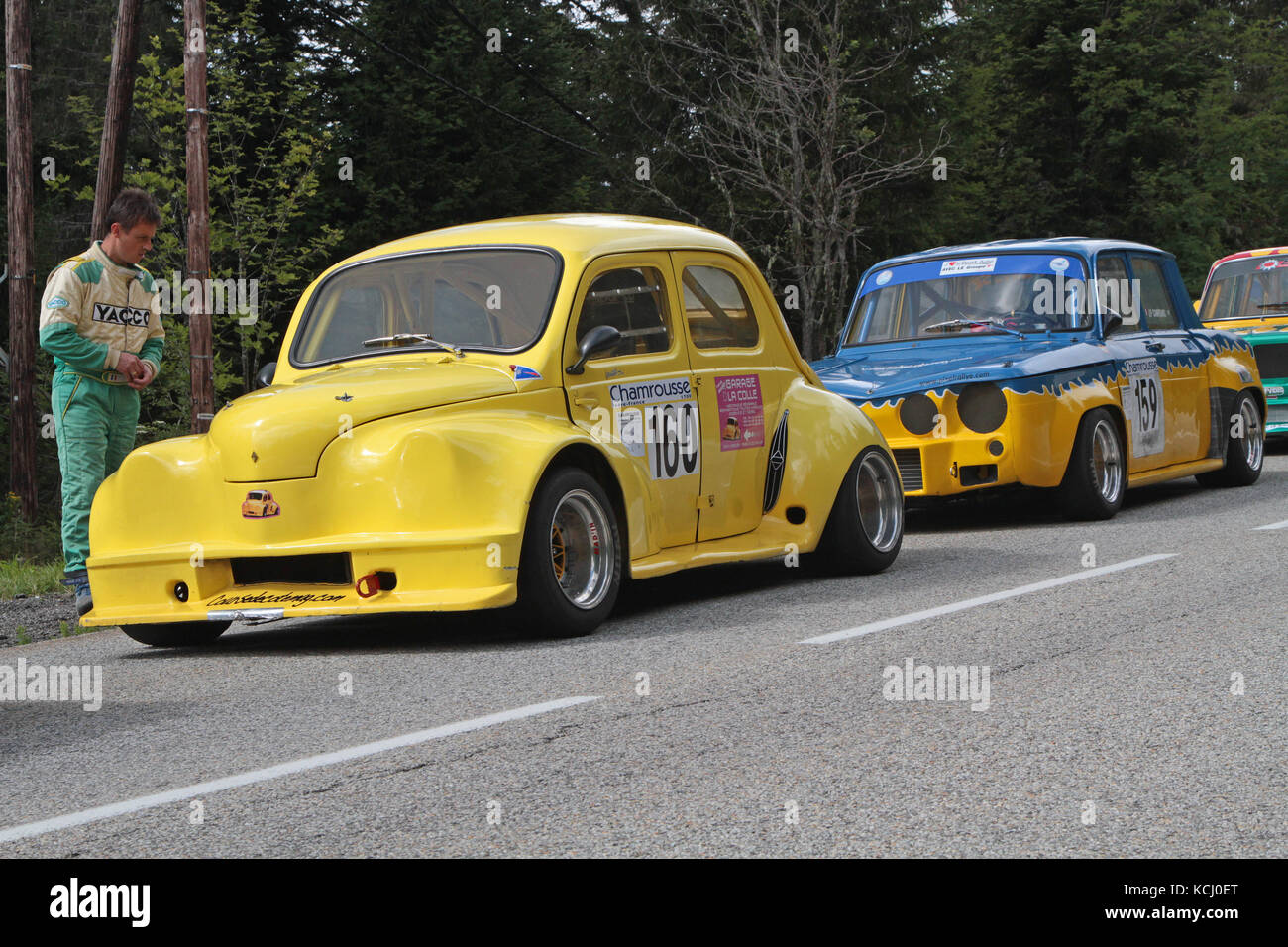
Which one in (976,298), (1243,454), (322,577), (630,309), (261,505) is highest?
(976,298)

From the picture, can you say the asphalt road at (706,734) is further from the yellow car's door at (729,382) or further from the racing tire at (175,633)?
the yellow car's door at (729,382)

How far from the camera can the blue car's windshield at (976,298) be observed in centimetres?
1217

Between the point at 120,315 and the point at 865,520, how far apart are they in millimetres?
4106

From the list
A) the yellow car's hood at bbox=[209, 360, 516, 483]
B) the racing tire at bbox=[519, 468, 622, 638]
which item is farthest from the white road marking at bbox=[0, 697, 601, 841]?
the yellow car's hood at bbox=[209, 360, 516, 483]

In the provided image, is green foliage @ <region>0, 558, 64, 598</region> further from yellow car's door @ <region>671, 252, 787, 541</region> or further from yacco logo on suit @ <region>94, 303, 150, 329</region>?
yellow car's door @ <region>671, 252, 787, 541</region>

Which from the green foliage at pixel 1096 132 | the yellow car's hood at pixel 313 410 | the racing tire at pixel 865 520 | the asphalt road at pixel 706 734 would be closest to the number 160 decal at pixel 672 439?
the asphalt road at pixel 706 734

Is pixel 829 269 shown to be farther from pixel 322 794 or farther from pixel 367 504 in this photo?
pixel 322 794

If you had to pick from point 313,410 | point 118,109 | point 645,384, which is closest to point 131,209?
point 313,410

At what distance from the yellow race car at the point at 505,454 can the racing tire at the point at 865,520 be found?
0.04 ft

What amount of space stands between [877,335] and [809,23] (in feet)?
60.6

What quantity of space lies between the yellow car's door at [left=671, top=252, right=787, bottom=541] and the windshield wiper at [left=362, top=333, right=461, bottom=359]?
4.15 feet

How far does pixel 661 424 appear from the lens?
8.17m

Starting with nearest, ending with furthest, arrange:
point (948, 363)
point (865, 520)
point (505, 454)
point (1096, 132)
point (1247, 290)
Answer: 1. point (505, 454)
2. point (865, 520)
3. point (948, 363)
4. point (1247, 290)
5. point (1096, 132)

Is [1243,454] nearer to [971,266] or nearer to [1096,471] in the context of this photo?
[1096,471]
